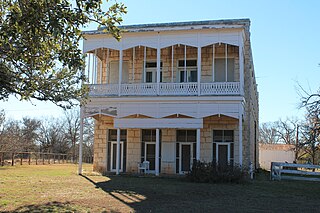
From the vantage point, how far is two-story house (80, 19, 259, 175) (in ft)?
70.0

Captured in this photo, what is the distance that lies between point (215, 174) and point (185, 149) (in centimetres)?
507

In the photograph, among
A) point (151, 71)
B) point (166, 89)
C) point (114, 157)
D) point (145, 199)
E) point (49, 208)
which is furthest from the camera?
point (114, 157)

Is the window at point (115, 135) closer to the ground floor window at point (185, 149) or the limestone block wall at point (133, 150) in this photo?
the limestone block wall at point (133, 150)

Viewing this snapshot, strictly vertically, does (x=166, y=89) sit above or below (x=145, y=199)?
above

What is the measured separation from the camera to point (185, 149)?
2391cm

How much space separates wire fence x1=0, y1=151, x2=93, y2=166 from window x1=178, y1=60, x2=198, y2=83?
49.5ft

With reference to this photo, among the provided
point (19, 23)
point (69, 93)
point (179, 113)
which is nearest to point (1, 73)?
point (69, 93)

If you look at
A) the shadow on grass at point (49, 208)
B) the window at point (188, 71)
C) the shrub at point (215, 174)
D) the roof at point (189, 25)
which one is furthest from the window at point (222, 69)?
the shadow on grass at point (49, 208)

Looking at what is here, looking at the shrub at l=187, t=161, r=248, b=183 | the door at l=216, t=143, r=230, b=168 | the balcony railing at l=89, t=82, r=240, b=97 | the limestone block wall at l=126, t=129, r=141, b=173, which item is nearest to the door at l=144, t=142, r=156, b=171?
the limestone block wall at l=126, t=129, r=141, b=173

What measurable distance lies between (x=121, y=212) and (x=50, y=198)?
303cm

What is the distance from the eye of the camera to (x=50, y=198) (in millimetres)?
11859

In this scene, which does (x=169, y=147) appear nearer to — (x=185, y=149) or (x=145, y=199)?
(x=185, y=149)

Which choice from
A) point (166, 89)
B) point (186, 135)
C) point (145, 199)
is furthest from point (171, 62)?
point (145, 199)

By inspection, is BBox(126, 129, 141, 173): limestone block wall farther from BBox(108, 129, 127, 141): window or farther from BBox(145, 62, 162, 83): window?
BBox(145, 62, 162, 83): window
